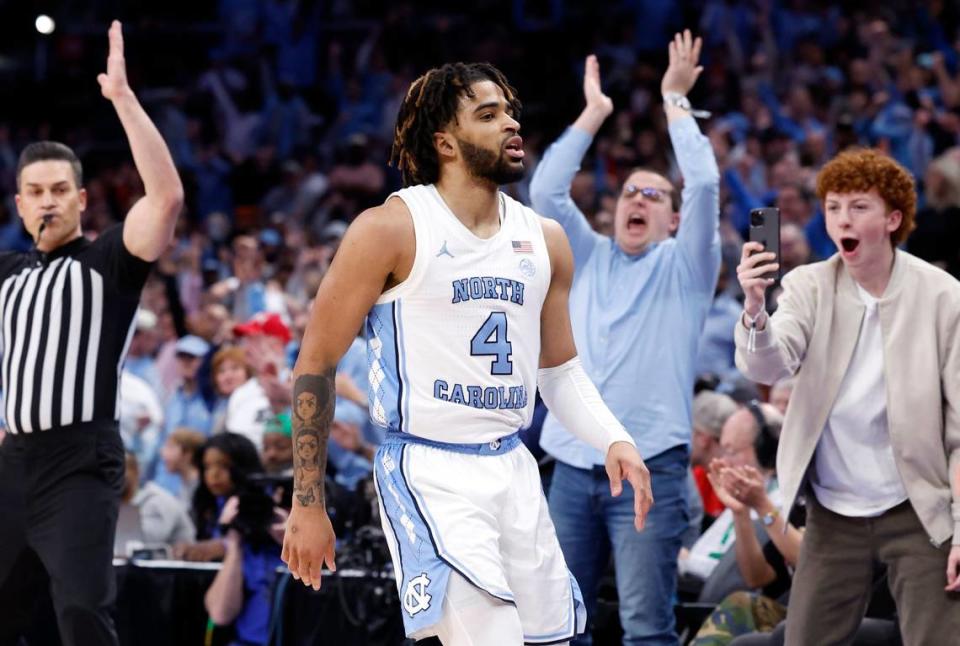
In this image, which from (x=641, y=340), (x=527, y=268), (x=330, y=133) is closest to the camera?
(x=527, y=268)

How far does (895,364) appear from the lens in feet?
14.9

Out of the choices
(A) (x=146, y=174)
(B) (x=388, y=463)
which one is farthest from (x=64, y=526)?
(B) (x=388, y=463)

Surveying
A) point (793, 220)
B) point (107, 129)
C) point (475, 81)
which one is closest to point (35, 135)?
point (107, 129)

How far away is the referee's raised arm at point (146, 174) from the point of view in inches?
195

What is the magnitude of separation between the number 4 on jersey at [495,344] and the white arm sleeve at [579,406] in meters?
0.30

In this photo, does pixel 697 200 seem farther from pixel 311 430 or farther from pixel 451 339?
pixel 311 430

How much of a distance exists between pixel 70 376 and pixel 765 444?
273cm

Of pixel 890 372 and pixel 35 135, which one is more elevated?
pixel 35 135

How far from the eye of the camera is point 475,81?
13.0 ft

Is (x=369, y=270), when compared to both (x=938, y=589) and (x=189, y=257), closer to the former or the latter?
(x=938, y=589)

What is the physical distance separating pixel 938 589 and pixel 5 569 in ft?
9.84

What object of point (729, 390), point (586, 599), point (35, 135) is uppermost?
point (35, 135)

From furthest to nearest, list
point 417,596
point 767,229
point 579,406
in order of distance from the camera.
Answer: point 767,229, point 579,406, point 417,596

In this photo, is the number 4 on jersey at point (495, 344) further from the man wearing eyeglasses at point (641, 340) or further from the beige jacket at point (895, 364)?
the man wearing eyeglasses at point (641, 340)
